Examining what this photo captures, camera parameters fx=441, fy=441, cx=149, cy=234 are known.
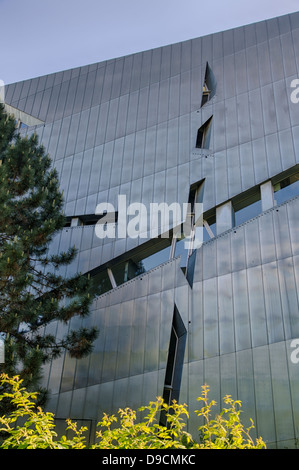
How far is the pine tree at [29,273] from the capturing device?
1091 centimetres

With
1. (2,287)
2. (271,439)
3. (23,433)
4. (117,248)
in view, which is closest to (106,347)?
(117,248)

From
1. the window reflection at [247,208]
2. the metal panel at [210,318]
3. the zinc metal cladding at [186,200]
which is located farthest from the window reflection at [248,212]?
the metal panel at [210,318]

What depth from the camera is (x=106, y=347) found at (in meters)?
14.8

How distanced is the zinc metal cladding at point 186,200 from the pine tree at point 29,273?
7.42ft

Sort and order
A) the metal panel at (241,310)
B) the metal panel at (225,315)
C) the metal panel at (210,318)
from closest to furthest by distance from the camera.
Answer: the metal panel at (241,310) < the metal panel at (225,315) < the metal panel at (210,318)

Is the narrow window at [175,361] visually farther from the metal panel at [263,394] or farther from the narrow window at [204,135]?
the narrow window at [204,135]

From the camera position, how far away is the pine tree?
35.8 feet

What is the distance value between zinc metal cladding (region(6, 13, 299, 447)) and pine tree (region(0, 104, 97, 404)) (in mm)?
2263

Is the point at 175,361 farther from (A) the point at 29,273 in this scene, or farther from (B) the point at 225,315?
(A) the point at 29,273

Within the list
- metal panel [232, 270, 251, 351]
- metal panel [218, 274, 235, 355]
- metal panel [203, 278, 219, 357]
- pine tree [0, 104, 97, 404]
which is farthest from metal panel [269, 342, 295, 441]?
pine tree [0, 104, 97, 404]

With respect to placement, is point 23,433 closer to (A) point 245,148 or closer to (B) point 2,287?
(B) point 2,287

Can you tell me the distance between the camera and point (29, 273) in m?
12.9

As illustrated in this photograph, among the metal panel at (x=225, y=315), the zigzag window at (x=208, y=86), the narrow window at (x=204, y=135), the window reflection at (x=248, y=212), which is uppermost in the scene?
the zigzag window at (x=208, y=86)

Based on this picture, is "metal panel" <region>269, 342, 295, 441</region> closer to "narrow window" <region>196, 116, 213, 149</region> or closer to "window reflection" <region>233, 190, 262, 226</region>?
"window reflection" <region>233, 190, 262, 226</region>
